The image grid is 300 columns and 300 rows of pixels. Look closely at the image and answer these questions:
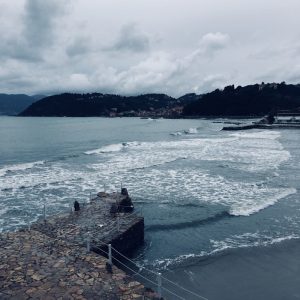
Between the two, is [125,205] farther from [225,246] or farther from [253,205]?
[253,205]

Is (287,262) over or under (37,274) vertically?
under

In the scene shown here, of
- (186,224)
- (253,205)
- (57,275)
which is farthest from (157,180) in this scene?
(57,275)

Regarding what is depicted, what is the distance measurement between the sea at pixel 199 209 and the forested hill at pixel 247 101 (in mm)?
118005

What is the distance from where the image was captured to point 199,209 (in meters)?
19.5

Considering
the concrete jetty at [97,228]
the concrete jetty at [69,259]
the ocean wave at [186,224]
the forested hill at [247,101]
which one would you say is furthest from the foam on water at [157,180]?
the forested hill at [247,101]

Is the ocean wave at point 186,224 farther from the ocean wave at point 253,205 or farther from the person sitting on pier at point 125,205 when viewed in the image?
the person sitting on pier at point 125,205

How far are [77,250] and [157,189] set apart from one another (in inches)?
503

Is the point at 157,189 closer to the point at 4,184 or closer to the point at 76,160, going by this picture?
the point at 4,184

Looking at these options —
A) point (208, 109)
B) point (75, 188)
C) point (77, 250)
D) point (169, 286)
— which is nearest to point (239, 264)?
point (169, 286)

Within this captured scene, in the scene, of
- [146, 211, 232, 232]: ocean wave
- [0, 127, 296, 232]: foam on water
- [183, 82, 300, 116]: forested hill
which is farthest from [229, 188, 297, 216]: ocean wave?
[183, 82, 300, 116]: forested hill

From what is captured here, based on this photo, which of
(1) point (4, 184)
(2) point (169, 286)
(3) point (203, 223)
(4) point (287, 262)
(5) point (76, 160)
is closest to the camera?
(2) point (169, 286)

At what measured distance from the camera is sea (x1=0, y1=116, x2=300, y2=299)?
11.9 m

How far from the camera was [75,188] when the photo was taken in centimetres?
2456

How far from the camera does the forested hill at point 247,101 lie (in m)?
150
